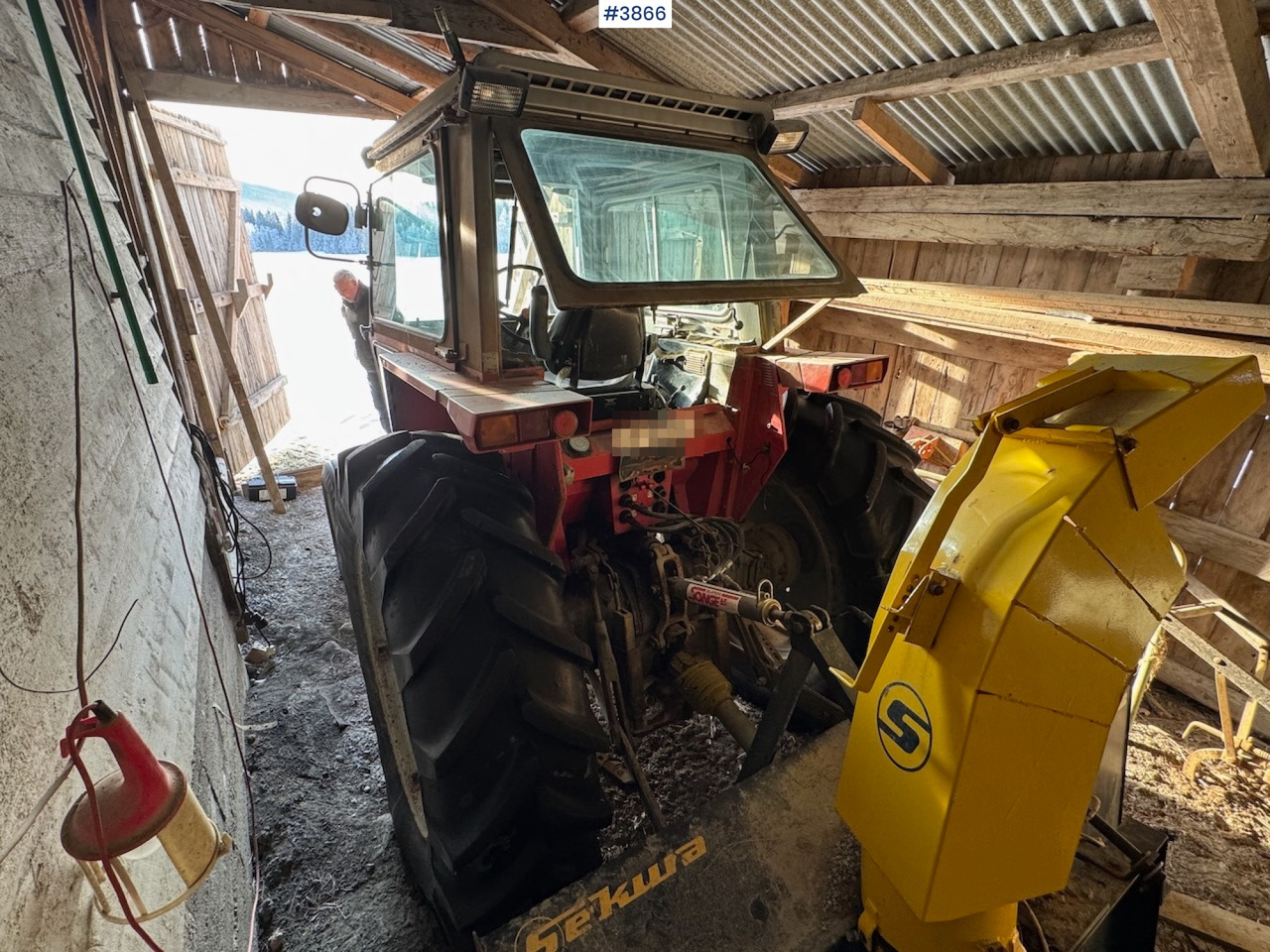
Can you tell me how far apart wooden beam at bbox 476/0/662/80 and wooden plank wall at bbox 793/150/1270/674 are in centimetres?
177

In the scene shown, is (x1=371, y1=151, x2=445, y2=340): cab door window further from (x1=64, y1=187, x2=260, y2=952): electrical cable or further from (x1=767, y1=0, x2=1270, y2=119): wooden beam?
(x1=767, y1=0, x2=1270, y2=119): wooden beam

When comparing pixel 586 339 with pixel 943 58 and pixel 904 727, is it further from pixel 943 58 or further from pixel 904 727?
pixel 943 58

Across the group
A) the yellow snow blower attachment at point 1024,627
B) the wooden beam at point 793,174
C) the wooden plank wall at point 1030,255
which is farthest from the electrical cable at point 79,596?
the wooden beam at point 793,174

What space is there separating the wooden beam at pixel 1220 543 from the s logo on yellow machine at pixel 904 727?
3062 millimetres

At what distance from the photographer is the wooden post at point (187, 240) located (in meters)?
3.74

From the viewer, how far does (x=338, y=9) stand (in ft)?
10.5

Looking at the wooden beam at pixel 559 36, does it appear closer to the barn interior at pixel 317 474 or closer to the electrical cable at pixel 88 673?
the barn interior at pixel 317 474

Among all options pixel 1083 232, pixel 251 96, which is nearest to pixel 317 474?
pixel 251 96

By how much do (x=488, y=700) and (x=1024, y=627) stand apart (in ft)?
3.34

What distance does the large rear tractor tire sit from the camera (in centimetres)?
220

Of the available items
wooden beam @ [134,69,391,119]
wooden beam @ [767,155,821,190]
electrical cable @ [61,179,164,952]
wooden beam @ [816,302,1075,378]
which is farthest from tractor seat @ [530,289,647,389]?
wooden beam @ [134,69,391,119]

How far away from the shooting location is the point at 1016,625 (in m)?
0.78

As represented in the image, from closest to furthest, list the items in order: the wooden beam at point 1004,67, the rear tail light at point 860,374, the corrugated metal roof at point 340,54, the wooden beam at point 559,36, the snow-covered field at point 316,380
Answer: the wooden beam at point 1004,67
the rear tail light at point 860,374
the wooden beam at point 559,36
the corrugated metal roof at point 340,54
the snow-covered field at point 316,380

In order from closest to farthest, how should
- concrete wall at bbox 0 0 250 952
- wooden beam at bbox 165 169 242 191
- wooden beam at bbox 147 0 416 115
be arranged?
concrete wall at bbox 0 0 250 952, wooden beam at bbox 147 0 416 115, wooden beam at bbox 165 169 242 191
